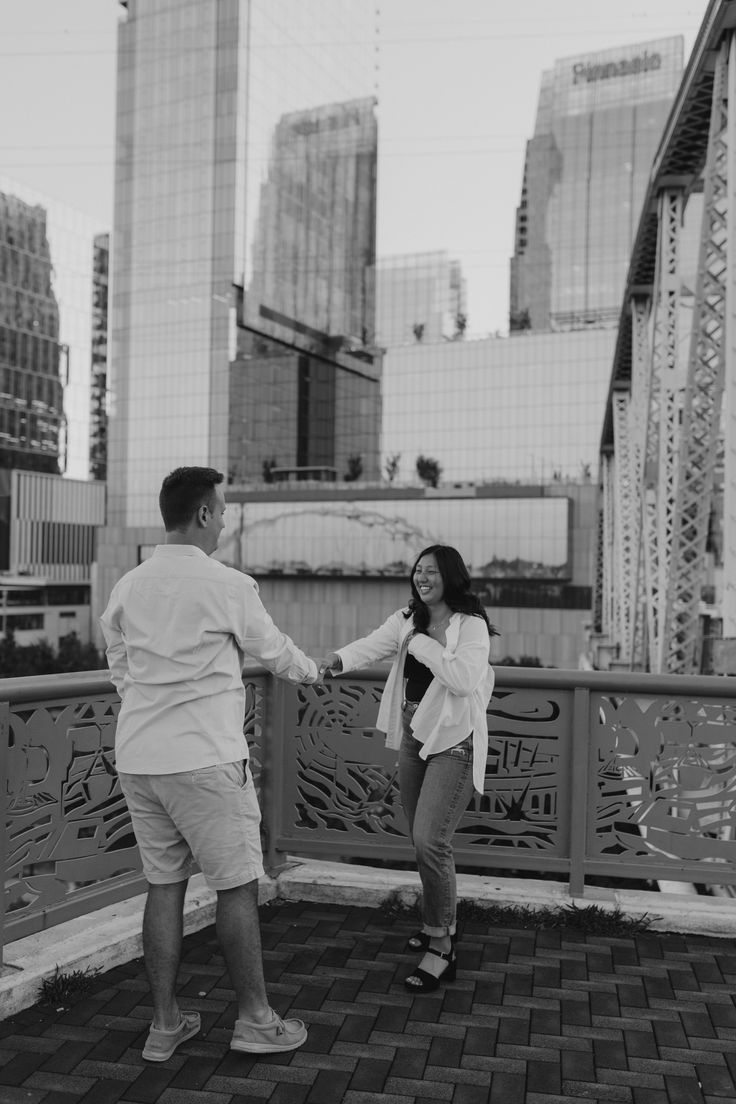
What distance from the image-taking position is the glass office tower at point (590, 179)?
11925cm

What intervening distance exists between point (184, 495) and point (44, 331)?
11628 centimetres

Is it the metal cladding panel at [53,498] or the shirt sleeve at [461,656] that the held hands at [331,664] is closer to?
the shirt sleeve at [461,656]

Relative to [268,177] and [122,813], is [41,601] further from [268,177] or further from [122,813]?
[122,813]

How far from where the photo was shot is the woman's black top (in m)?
4.27

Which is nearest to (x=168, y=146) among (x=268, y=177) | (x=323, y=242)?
(x=268, y=177)

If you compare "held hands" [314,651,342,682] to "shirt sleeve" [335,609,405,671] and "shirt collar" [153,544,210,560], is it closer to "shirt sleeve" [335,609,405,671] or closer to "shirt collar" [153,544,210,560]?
"shirt sleeve" [335,609,405,671]

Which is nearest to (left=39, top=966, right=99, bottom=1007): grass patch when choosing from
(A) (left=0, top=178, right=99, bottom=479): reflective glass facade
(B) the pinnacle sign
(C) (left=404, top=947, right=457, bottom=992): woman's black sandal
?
(C) (left=404, top=947, right=457, bottom=992): woman's black sandal

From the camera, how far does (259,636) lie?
3.38 m

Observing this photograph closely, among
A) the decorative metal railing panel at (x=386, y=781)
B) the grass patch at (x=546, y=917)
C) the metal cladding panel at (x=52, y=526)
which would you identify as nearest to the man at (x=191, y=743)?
the grass patch at (x=546, y=917)

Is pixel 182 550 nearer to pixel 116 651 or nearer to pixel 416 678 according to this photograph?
pixel 116 651

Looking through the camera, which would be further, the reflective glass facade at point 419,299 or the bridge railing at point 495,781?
the reflective glass facade at point 419,299

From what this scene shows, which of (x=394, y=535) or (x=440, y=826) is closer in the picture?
(x=440, y=826)

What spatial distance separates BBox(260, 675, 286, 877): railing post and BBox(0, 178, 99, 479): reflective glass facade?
107473 mm

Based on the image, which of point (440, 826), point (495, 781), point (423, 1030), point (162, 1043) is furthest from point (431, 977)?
point (495, 781)
